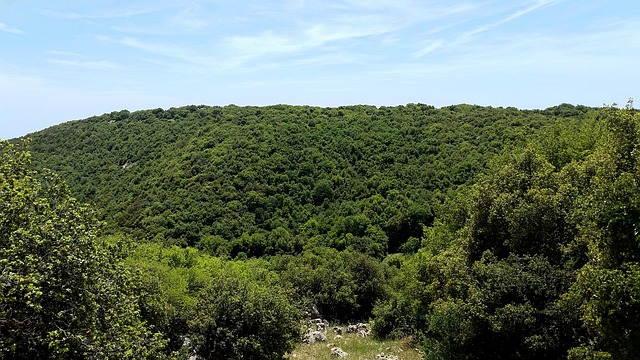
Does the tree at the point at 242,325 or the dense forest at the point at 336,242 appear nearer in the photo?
the dense forest at the point at 336,242

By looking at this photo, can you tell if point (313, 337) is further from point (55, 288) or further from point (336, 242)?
point (336, 242)

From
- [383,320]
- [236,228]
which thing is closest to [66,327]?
[383,320]

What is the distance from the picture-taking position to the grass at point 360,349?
72.4 feet

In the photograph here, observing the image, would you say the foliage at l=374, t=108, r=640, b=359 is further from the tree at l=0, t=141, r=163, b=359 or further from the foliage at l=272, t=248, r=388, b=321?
the foliage at l=272, t=248, r=388, b=321

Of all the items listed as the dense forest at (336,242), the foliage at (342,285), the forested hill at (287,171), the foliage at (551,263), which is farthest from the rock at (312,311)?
the forested hill at (287,171)

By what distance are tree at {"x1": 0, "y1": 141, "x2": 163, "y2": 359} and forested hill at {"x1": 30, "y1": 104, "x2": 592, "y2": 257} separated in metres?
40.0

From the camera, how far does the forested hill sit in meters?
51.8

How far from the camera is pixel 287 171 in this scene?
2408 inches

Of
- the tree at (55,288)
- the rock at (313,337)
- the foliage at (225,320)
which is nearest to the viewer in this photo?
the tree at (55,288)

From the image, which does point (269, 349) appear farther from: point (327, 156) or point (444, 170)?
point (327, 156)

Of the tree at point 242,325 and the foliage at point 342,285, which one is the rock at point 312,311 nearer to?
the foliage at point 342,285

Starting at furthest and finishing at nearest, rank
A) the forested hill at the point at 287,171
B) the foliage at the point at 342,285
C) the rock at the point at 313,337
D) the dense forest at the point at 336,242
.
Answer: the forested hill at the point at 287,171 < the foliage at the point at 342,285 < the rock at the point at 313,337 < the dense forest at the point at 336,242

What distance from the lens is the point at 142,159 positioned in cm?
6644

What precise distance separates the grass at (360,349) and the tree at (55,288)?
14110 mm
